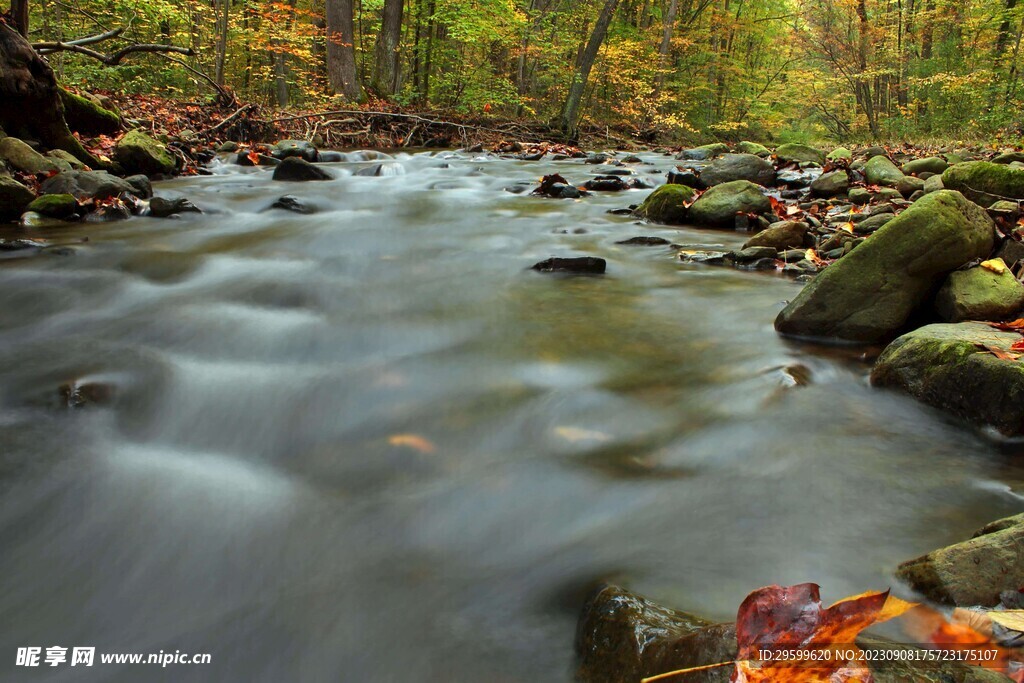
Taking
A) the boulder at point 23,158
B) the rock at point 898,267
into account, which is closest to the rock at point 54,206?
the boulder at point 23,158

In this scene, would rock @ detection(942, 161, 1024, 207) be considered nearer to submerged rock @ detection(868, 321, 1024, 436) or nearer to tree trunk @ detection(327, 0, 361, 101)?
submerged rock @ detection(868, 321, 1024, 436)

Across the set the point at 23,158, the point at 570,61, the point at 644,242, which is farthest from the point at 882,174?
the point at 570,61

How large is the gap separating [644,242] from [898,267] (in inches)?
115

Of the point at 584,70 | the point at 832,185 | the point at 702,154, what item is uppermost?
the point at 584,70

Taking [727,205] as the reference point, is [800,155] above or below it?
above

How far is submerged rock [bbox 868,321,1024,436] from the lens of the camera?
244cm

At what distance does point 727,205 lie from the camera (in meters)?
6.91

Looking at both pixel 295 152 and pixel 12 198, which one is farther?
pixel 295 152

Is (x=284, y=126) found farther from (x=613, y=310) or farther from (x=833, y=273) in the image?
→ (x=833, y=273)

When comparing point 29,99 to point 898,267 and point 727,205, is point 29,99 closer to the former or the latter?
point 727,205

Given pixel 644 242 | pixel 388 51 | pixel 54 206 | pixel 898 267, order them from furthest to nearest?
pixel 388 51, pixel 644 242, pixel 54 206, pixel 898 267

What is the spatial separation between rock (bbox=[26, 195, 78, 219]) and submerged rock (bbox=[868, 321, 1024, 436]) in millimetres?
6599

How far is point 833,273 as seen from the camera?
3520 millimetres

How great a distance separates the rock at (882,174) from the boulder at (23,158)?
905 cm
